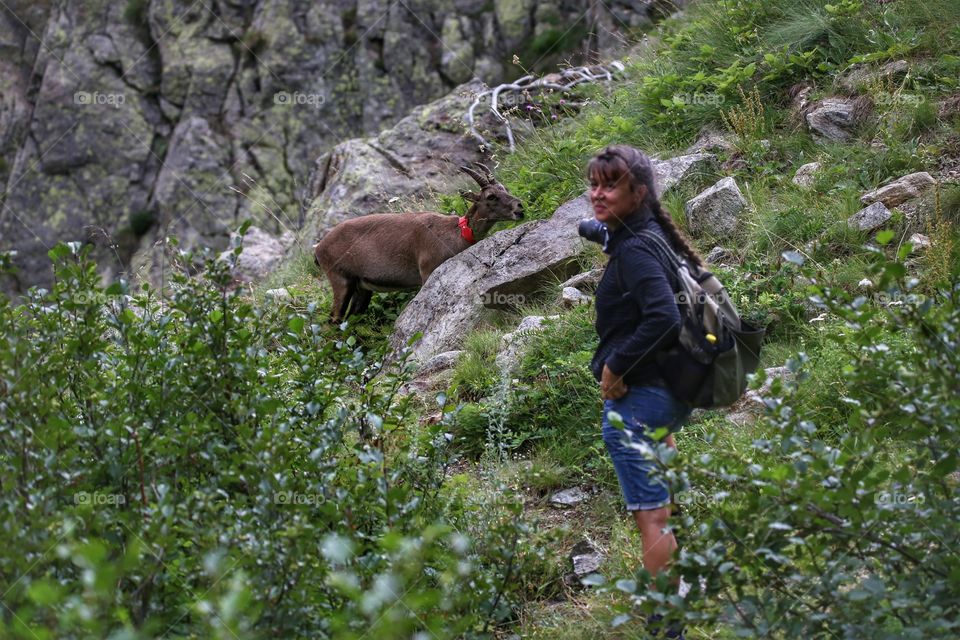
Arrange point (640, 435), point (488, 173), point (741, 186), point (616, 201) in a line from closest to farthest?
point (640, 435) → point (616, 201) → point (741, 186) → point (488, 173)

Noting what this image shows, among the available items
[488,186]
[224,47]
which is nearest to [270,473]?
[488,186]

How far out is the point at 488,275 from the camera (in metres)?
8.48

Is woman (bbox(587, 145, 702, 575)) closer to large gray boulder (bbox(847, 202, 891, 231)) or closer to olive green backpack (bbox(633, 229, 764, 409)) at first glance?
olive green backpack (bbox(633, 229, 764, 409))

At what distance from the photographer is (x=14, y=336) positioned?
13.3ft

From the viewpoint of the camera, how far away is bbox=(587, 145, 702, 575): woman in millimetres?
3758

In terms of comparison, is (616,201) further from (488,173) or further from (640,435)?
(488,173)

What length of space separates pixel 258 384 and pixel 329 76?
21898 mm

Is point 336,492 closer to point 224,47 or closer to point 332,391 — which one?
point 332,391

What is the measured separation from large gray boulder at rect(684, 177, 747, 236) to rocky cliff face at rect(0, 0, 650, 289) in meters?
14.9

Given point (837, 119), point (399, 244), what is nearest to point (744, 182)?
point (837, 119)

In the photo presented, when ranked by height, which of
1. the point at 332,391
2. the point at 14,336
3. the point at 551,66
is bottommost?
the point at 551,66

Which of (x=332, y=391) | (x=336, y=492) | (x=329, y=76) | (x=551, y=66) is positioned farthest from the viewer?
(x=329, y=76)

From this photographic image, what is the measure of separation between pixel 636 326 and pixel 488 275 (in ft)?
15.2

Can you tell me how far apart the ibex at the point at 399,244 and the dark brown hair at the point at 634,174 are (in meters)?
5.20
